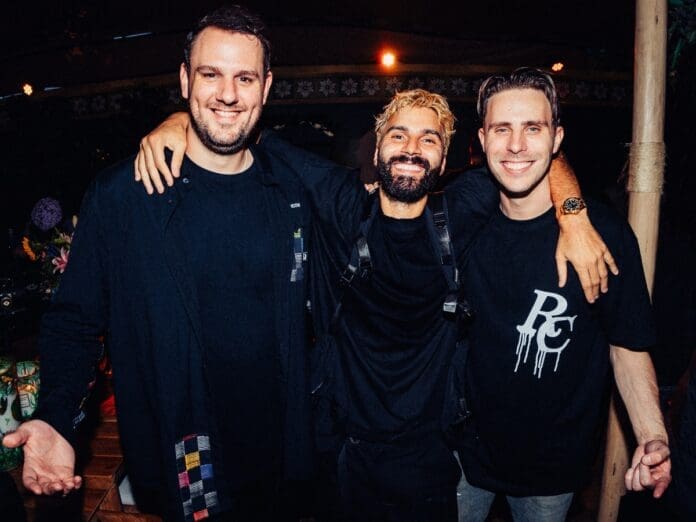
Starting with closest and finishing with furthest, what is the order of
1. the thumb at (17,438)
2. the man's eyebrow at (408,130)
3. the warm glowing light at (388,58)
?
the thumb at (17,438) < the man's eyebrow at (408,130) < the warm glowing light at (388,58)

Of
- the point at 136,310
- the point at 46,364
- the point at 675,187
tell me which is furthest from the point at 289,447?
the point at 675,187

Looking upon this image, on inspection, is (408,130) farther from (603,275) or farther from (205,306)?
(205,306)

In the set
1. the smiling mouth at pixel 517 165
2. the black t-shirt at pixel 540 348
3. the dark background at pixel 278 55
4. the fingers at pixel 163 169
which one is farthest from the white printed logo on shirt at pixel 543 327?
the dark background at pixel 278 55

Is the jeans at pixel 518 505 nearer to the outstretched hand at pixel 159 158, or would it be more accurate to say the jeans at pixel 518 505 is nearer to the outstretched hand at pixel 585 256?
the outstretched hand at pixel 585 256

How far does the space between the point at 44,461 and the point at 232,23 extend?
5.97 feet

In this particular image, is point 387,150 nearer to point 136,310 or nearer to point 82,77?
point 136,310

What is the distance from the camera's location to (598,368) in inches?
73.9

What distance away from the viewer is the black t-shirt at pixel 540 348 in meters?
1.81

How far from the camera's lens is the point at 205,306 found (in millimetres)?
1854

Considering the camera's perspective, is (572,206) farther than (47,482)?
Yes

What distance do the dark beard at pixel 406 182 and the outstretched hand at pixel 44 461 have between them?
1671 mm

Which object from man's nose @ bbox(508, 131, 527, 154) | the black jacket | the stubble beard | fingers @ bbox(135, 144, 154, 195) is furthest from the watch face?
fingers @ bbox(135, 144, 154, 195)

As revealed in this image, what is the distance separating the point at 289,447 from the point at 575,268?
1.52 metres

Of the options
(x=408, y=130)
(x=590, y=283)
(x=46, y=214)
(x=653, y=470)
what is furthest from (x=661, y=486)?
(x=46, y=214)
